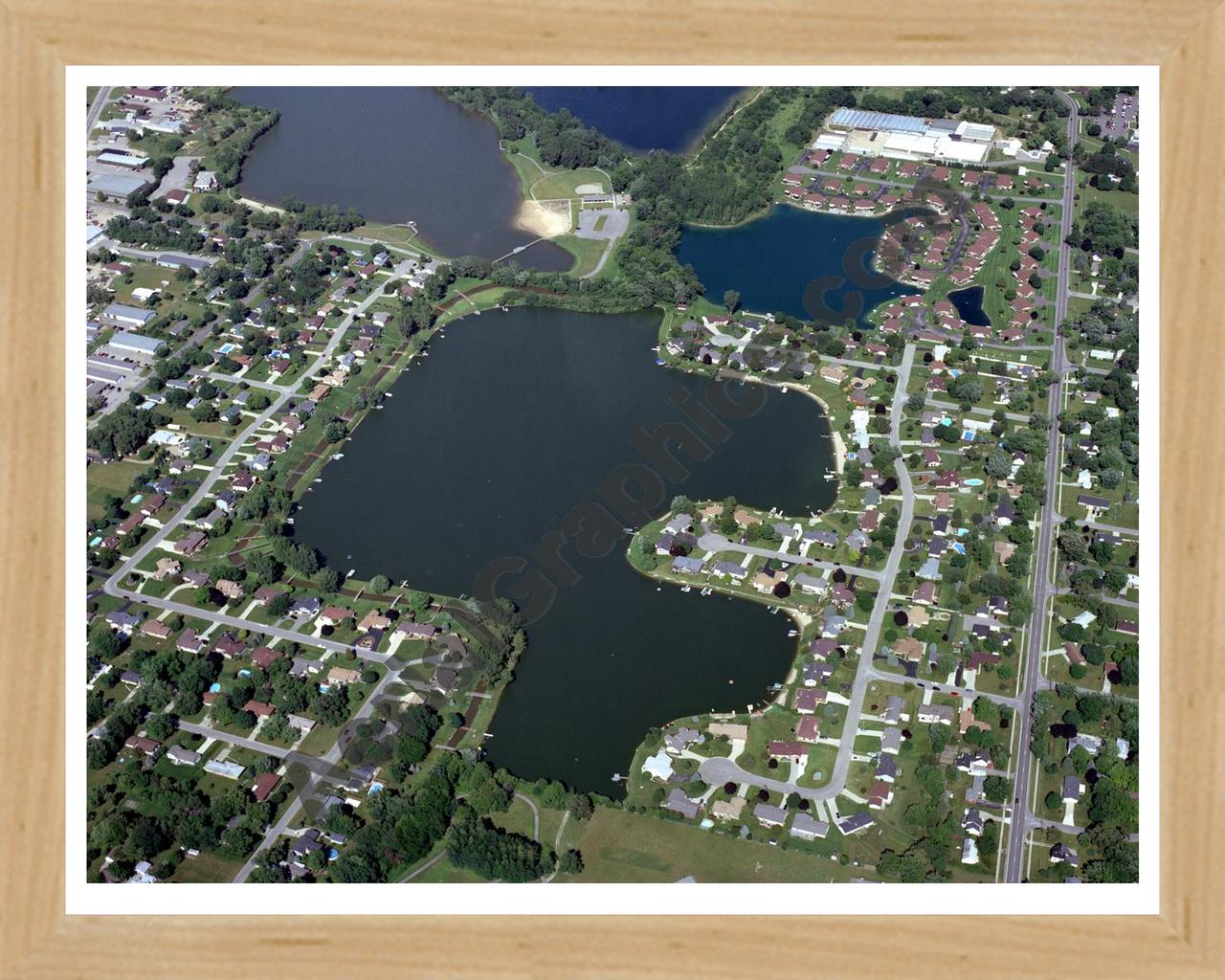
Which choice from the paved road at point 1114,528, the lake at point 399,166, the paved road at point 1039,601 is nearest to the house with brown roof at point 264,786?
the paved road at point 1039,601

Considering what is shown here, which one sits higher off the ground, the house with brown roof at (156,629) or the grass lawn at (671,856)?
the house with brown roof at (156,629)

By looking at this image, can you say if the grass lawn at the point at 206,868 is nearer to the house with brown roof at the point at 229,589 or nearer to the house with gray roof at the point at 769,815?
the house with brown roof at the point at 229,589

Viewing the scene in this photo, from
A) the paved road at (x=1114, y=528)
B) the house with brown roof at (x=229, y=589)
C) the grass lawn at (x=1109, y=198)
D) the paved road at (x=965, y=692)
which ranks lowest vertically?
the paved road at (x=965, y=692)

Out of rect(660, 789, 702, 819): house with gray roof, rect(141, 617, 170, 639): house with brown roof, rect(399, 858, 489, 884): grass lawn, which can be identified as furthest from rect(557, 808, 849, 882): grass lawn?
rect(141, 617, 170, 639): house with brown roof

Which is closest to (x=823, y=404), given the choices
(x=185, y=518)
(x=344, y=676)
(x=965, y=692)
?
(x=965, y=692)
